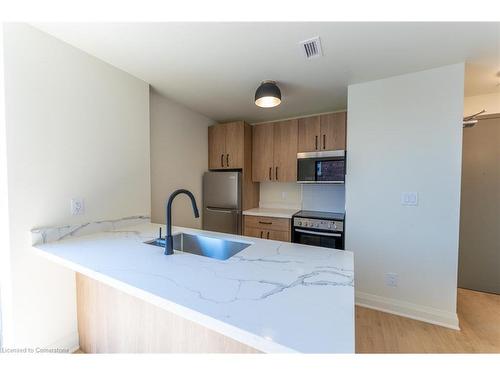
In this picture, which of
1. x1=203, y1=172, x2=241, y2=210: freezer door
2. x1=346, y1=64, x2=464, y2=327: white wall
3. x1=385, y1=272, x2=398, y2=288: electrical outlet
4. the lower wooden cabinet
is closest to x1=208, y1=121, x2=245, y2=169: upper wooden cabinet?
x1=203, y1=172, x2=241, y2=210: freezer door

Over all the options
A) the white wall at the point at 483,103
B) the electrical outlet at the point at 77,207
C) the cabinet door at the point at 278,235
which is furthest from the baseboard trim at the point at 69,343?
the white wall at the point at 483,103

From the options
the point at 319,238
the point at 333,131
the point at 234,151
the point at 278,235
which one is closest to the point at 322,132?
the point at 333,131

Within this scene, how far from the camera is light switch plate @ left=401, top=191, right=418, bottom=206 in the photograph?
1943 millimetres

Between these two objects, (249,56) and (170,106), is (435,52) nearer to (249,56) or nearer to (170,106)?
(249,56)

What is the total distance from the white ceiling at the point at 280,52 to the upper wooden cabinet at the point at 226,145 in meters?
0.81

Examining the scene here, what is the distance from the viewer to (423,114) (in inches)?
74.5

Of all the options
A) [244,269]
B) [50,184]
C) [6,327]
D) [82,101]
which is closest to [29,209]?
[50,184]

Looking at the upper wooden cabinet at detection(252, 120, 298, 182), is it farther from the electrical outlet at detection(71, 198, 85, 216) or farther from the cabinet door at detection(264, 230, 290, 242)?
the electrical outlet at detection(71, 198, 85, 216)

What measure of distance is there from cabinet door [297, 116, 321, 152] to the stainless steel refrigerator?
3.14 ft

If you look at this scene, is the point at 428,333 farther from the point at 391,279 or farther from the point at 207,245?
the point at 207,245

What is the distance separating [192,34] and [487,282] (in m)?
3.79

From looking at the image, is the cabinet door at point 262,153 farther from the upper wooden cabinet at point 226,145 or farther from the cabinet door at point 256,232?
the cabinet door at point 256,232

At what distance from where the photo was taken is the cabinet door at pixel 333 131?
2.65m

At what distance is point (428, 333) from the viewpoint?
1.78 m
